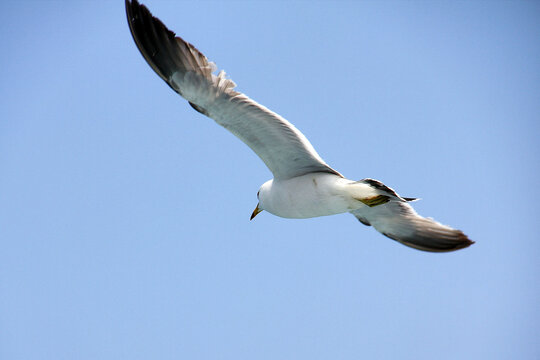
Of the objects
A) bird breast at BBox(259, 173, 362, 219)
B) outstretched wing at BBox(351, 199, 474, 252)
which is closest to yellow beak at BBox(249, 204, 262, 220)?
bird breast at BBox(259, 173, 362, 219)

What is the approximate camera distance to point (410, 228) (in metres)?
8.30

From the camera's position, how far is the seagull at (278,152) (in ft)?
21.9

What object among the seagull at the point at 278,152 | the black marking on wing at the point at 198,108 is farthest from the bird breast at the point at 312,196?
the black marking on wing at the point at 198,108

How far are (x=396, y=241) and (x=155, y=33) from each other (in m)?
4.25

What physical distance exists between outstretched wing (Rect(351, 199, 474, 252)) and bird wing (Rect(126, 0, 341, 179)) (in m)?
2.00

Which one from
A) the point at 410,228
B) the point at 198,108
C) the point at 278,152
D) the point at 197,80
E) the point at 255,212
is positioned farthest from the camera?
the point at 255,212

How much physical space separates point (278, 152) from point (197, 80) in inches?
52.7

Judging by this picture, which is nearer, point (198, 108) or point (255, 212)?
point (198, 108)

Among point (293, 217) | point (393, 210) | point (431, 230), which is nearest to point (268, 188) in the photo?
point (293, 217)

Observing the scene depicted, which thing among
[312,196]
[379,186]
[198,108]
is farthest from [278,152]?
[379,186]

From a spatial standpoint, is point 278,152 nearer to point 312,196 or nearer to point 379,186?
point 312,196

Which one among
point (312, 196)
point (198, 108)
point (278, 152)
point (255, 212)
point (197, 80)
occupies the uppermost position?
point (197, 80)

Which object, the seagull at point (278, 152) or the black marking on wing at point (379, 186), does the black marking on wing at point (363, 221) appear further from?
the black marking on wing at point (379, 186)

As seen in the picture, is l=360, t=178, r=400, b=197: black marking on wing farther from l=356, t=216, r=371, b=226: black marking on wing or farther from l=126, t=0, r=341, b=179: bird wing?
l=356, t=216, r=371, b=226: black marking on wing
